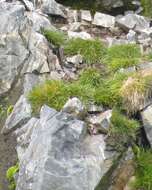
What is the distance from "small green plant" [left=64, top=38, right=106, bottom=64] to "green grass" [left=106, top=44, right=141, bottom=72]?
9.1 inches

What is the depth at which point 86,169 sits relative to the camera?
313 inches

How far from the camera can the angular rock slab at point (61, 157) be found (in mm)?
7816

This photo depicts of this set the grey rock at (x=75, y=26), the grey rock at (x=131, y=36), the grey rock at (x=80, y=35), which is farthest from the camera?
the grey rock at (x=75, y=26)

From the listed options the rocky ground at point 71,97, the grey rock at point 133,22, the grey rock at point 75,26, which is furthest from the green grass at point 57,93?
the grey rock at point 133,22

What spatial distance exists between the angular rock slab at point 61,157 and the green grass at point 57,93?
2.70 feet

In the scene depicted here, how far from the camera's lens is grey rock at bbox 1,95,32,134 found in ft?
31.9

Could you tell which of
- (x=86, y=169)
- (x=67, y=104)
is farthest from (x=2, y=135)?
(x=86, y=169)

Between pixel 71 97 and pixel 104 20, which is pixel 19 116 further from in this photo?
pixel 104 20

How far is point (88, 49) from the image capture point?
37.6 ft

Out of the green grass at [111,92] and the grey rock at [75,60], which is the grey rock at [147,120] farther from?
the grey rock at [75,60]

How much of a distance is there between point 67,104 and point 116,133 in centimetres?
114

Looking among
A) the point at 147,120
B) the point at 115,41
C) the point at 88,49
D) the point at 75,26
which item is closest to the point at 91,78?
the point at 88,49

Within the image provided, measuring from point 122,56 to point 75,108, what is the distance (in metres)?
2.93

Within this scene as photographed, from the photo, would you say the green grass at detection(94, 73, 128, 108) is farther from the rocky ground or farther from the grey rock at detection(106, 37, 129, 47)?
the grey rock at detection(106, 37, 129, 47)
